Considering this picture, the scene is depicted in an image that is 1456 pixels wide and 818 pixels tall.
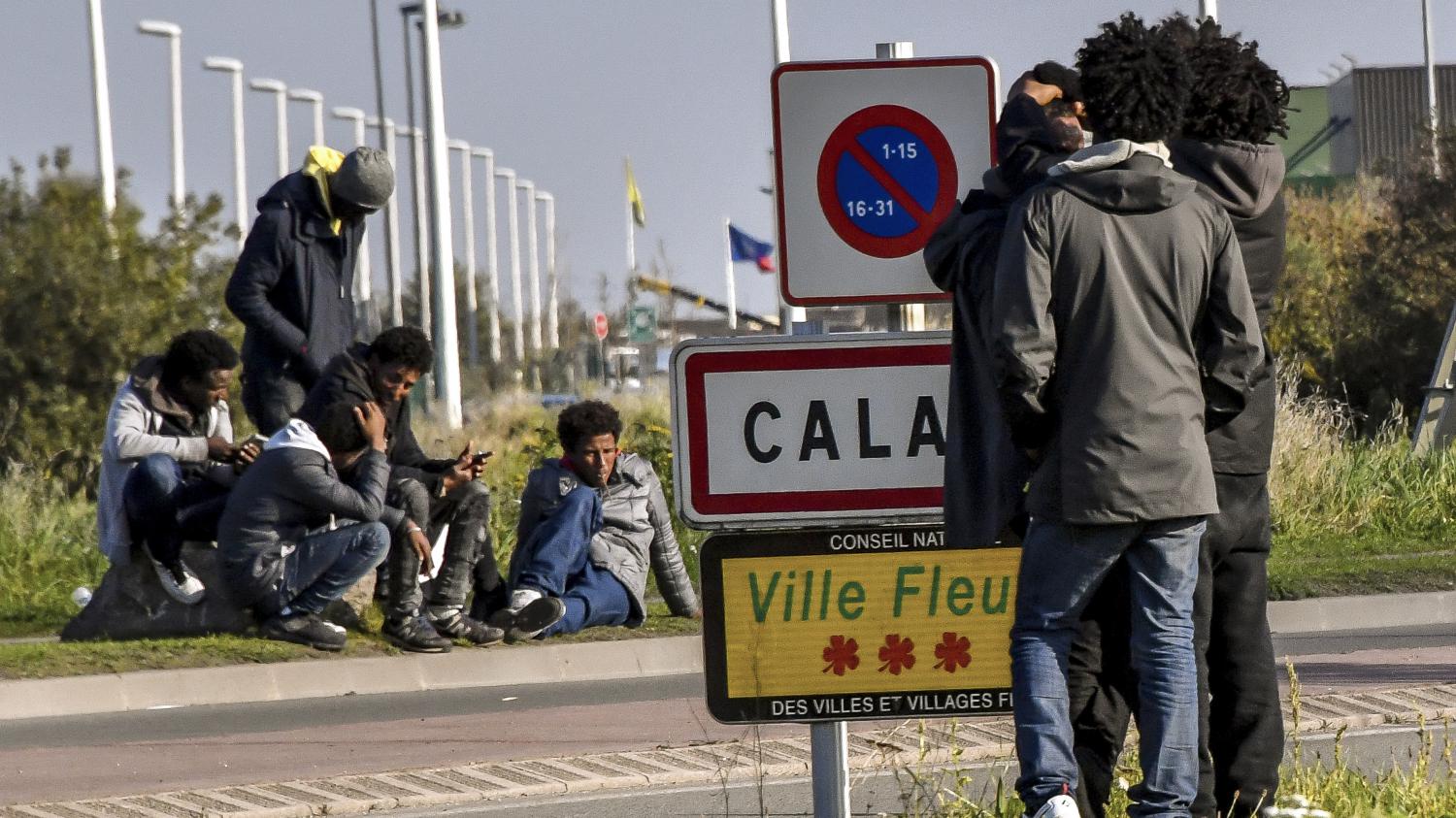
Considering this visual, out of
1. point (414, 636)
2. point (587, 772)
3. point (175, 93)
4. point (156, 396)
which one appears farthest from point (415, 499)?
point (175, 93)

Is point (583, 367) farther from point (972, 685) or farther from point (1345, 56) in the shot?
point (972, 685)

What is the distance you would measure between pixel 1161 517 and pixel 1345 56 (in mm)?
63484

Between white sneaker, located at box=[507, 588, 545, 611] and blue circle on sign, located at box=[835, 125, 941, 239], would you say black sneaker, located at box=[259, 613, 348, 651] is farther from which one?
blue circle on sign, located at box=[835, 125, 941, 239]

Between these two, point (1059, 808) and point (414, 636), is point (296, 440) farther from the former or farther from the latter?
point (1059, 808)

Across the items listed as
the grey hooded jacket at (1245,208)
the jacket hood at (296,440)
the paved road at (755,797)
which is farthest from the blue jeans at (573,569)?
the grey hooded jacket at (1245,208)

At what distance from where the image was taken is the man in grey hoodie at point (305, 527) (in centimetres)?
1000

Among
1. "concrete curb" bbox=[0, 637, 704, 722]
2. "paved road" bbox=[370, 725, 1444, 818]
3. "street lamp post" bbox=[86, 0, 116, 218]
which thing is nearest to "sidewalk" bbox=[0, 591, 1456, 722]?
"concrete curb" bbox=[0, 637, 704, 722]

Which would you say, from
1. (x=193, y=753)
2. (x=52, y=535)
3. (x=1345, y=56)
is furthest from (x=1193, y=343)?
(x=1345, y=56)

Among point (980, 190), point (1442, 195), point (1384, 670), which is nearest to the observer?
point (980, 190)

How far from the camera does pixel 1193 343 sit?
4.73 meters

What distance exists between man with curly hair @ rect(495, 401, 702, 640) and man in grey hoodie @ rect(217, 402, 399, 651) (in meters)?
0.78

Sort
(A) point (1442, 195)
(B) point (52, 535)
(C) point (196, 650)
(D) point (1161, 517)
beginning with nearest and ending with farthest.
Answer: (D) point (1161, 517)
(C) point (196, 650)
(B) point (52, 535)
(A) point (1442, 195)

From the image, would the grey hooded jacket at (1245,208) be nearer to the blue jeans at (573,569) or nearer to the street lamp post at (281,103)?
the blue jeans at (573,569)

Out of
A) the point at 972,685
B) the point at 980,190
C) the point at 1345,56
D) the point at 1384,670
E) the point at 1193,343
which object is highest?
the point at 1345,56
